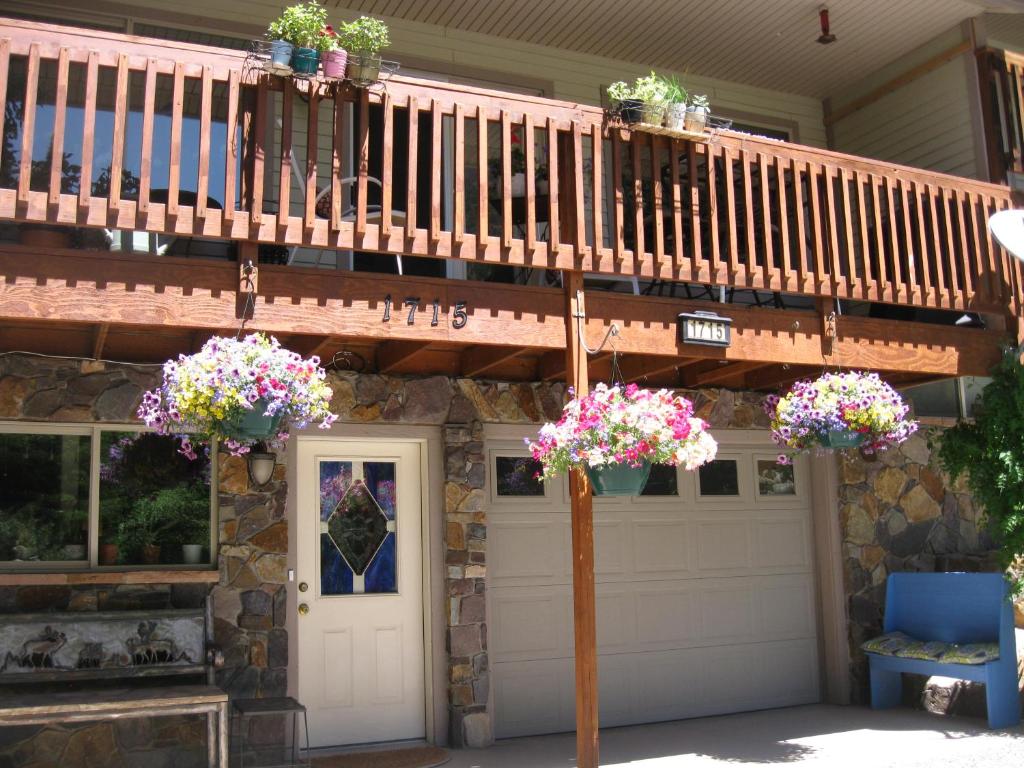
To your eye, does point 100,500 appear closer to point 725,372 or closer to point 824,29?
point 725,372

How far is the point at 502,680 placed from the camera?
7680mm

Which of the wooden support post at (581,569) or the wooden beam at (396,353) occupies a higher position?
the wooden beam at (396,353)

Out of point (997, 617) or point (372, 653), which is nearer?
point (372, 653)

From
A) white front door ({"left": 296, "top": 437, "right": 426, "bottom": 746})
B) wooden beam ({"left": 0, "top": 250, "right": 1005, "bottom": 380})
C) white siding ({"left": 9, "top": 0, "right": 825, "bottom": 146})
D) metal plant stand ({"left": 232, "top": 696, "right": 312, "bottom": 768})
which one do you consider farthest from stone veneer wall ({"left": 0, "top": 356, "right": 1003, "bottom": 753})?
white siding ({"left": 9, "top": 0, "right": 825, "bottom": 146})

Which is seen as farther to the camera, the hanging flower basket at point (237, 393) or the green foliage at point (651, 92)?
the green foliage at point (651, 92)

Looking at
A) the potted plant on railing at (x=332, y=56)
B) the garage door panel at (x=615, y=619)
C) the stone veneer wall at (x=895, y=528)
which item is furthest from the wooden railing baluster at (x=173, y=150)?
the stone veneer wall at (x=895, y=528)

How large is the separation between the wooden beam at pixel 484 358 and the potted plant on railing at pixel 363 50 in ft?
6.12

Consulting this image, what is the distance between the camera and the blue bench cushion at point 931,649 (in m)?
7.62

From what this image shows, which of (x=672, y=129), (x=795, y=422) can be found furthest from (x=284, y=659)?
(x=672, y=129)

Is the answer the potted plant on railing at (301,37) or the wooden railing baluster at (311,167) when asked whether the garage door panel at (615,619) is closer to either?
the wooden railing baluster at (311,167)

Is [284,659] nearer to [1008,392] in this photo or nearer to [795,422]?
[795,422]

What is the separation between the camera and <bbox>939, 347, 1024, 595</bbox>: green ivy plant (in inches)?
288

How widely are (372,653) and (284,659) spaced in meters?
0.71

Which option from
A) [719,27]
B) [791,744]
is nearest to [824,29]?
[719,27]
